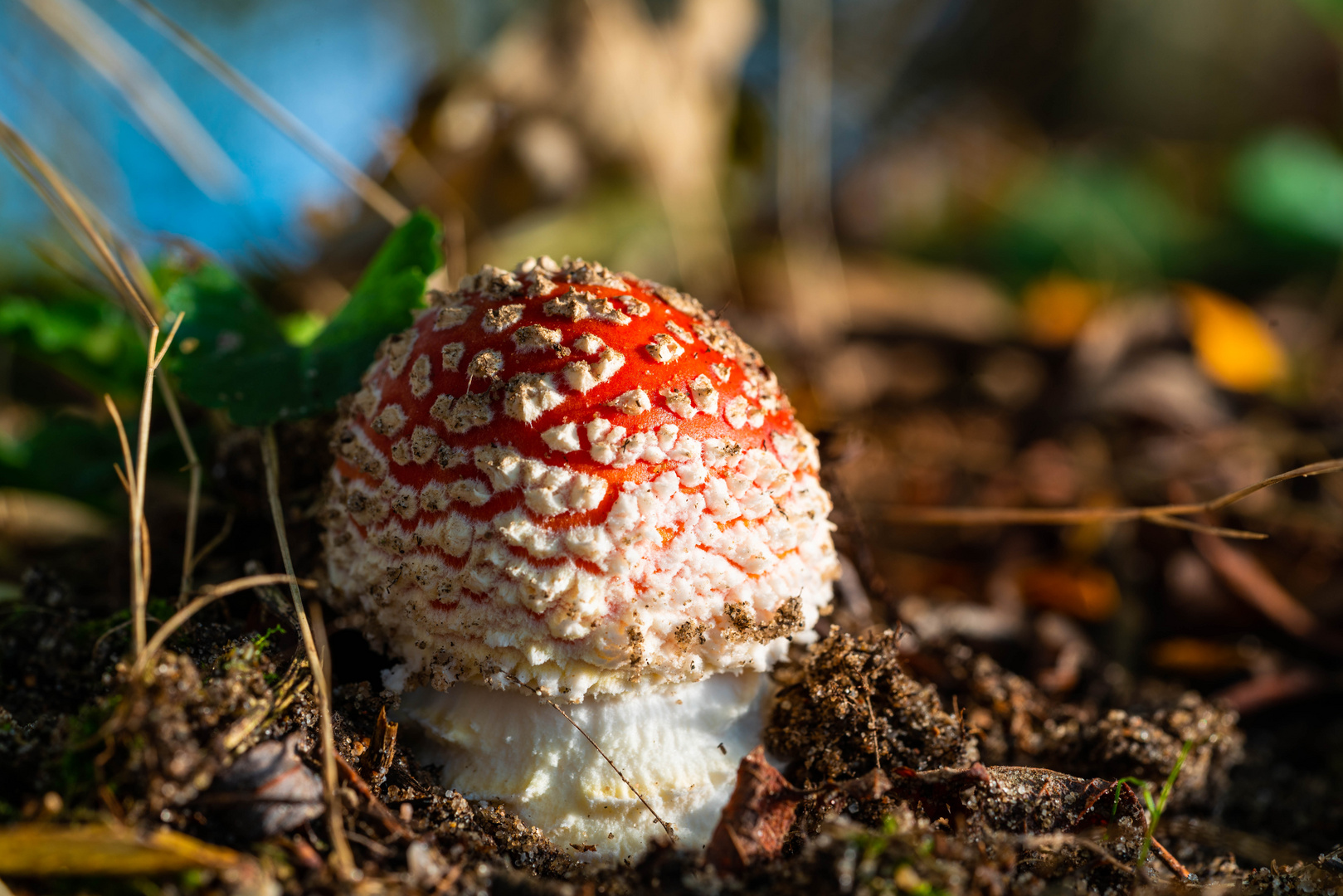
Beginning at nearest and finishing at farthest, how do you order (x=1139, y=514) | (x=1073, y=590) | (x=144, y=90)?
(x=1139, y=514) < (x=144, y=90) < (x=1073, y=590)

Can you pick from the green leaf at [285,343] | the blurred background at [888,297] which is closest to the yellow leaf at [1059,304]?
the blurred background at [888,297]

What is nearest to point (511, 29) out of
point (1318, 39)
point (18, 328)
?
point (18, 328)

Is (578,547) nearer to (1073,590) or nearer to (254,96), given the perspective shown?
(254,96)

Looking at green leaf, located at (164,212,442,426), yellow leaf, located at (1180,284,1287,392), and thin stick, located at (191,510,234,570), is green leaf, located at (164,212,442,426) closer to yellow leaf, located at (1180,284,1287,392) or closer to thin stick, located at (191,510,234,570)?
thin stick, located at (191,510,234,570)

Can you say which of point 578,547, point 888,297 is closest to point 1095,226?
point 888,297

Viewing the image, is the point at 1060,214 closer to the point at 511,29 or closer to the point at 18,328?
the point at 511,29

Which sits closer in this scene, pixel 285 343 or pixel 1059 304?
pixel 285 343
